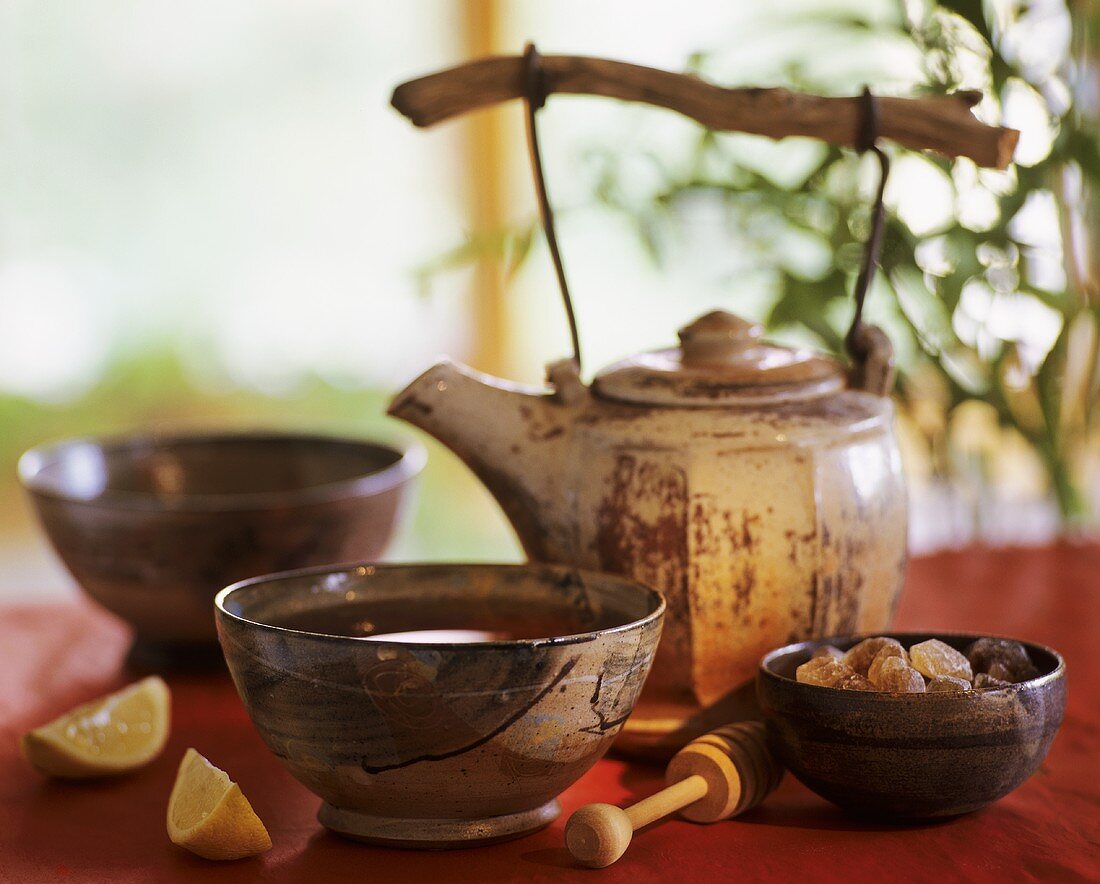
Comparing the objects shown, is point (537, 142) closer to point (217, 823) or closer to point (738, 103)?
point (738, 103)

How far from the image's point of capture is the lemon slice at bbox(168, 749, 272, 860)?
60cm

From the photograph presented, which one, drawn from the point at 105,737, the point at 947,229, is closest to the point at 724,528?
the point at 105,737

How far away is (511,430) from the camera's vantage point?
79cm

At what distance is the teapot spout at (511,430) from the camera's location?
0.77 metres

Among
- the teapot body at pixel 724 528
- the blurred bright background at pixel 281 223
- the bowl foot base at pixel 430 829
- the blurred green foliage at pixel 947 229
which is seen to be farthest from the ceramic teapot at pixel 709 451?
the blurred bright background at pixel 281 223

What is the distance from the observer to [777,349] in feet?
2.60

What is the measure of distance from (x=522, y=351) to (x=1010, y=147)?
2708 millimetres

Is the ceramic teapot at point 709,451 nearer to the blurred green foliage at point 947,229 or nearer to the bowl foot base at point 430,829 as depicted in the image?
the bowl foot base at point 430,829

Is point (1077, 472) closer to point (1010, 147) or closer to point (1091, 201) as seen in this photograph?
point (1091, 201)

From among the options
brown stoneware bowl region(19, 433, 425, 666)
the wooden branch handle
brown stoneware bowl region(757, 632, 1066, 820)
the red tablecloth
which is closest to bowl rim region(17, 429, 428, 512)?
brown stoneware bowl region(19, 433, 425, 666)

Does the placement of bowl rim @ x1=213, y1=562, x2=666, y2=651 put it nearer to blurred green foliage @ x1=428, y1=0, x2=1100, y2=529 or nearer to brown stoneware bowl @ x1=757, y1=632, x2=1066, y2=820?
brown stoneware bowl @ x1=757, y1=632, x2=1066, y2=820

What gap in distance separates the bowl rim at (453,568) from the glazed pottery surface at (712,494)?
37 millimetres

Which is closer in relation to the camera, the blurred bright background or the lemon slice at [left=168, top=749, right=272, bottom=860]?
the lemon slice at [left=168, top=749, right=272, bottom=860]

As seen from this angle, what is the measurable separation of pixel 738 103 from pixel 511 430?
0.79 feet
